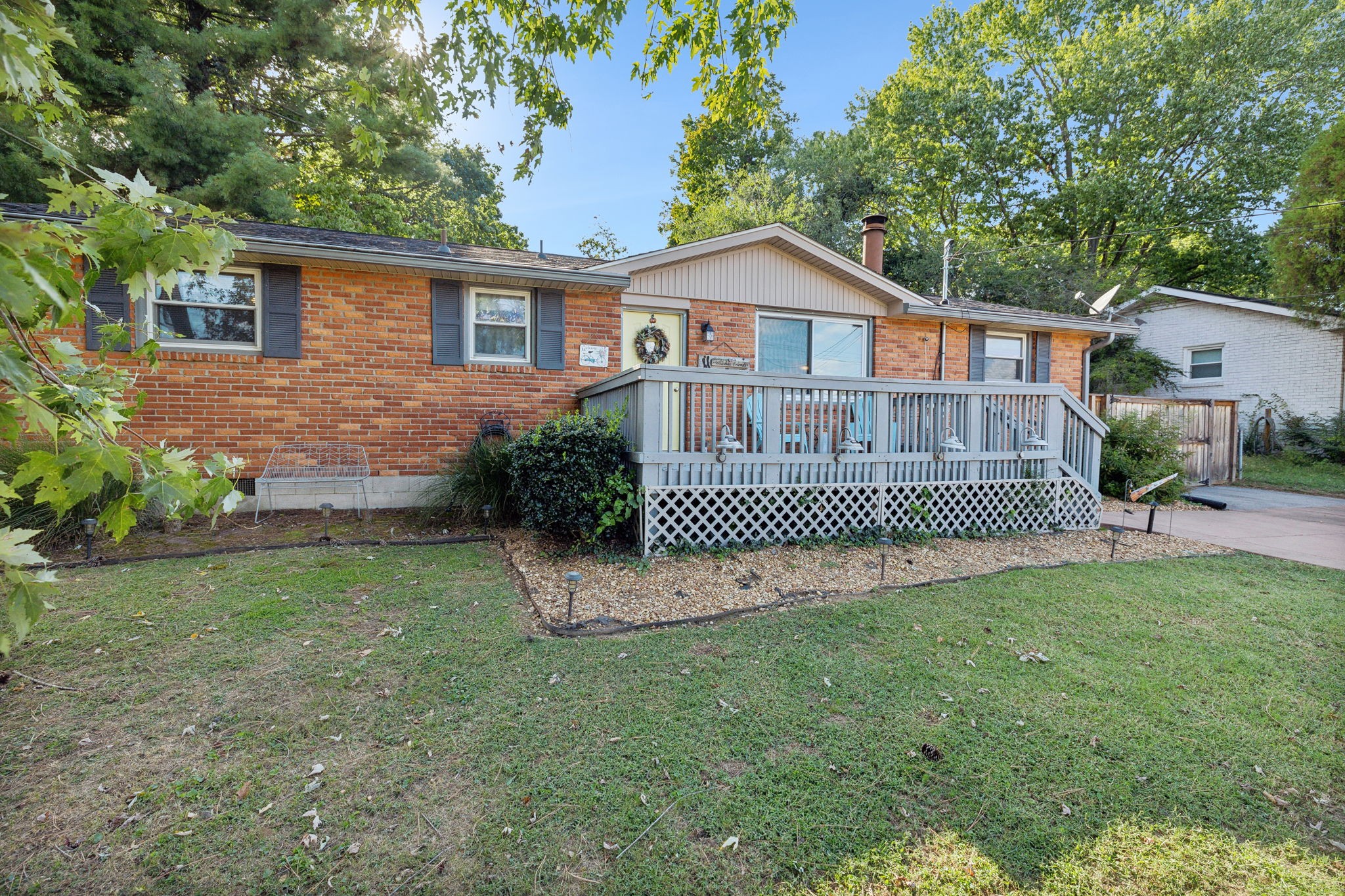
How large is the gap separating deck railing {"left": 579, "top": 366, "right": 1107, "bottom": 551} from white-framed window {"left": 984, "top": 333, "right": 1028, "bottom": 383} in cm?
352

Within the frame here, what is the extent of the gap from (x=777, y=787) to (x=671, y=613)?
1830mm

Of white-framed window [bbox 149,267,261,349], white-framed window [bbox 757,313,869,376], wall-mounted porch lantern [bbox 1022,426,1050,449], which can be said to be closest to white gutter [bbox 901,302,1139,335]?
white-framed window [bbox 757,313,869,376]

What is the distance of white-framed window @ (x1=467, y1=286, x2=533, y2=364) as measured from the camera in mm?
7422

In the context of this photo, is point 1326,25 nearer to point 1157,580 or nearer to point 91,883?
point 1157,580

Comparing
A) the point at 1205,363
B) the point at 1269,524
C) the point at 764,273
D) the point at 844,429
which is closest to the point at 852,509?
the point at 844,429

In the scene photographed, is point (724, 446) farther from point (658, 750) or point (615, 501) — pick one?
point (658, 750)

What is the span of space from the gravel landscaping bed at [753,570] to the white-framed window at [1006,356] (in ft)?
15.1

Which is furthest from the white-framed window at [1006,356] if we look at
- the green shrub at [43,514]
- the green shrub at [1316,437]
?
the green shrub at [43,514]

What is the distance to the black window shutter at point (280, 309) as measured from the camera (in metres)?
6.60

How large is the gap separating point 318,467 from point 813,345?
273 inches

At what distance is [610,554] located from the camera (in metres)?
5.06

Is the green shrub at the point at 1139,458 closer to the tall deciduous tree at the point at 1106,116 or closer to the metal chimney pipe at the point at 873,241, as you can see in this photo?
the metal chimney pipe at the point at 873,241

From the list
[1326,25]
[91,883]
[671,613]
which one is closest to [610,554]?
[671,613]

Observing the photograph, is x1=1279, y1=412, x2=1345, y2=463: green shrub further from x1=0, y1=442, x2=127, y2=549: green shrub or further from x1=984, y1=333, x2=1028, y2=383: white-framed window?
x1=0, y1=442, x2=127, y2=549: green shrub
